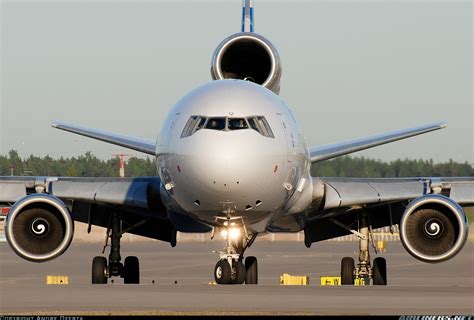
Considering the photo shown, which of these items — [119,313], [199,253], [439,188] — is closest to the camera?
[119,313]

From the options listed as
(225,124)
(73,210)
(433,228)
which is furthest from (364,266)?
(225,124)

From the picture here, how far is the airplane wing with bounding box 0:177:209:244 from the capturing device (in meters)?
28.7

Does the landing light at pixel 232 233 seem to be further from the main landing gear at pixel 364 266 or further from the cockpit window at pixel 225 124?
the main landing gear at pixel 364 266

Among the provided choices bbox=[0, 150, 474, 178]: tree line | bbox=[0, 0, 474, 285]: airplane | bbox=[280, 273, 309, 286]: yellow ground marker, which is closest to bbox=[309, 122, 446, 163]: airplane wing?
bbox=[0, 0, 474, 285]: airplane

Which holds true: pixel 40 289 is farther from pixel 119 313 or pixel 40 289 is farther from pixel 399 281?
pixel 399 281

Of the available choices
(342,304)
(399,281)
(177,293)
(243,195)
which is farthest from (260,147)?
(399,281)

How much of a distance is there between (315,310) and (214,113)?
754cm

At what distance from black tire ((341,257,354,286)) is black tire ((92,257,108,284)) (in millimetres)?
5640

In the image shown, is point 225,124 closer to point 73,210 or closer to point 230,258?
point 230,258

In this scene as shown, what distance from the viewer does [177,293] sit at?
22594 mm

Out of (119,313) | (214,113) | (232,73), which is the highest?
(232,73)

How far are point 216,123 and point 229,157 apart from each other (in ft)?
3.24

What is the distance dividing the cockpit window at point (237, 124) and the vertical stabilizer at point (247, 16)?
33.5 ft

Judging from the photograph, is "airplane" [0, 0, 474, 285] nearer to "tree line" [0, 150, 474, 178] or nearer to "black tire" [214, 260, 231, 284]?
"black tire" [214, 260, 231, 284]
